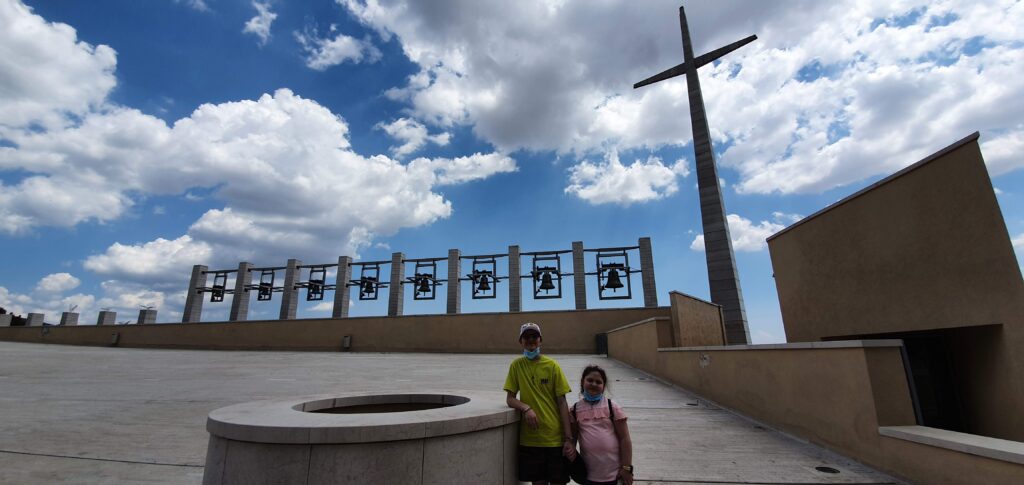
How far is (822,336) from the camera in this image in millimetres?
8250

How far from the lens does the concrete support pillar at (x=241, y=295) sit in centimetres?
3103

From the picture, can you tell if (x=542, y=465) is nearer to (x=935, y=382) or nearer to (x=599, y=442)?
(x=599, y=442)

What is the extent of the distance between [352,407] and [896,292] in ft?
25.5

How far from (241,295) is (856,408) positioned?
35.4 m

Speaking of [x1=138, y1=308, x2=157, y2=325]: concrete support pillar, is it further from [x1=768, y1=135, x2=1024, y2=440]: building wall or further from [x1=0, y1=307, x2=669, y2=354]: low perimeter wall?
[x1=768, y1=135, x2=1024, y2=440]: building wall

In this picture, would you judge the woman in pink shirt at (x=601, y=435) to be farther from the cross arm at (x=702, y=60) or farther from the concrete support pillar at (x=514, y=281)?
the concrete support pillar at (x=514, y=281)

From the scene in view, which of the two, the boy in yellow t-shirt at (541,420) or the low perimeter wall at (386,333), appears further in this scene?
the low perimeter wall at (386,333)

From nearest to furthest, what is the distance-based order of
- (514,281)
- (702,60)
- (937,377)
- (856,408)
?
(856,408), (937,377), (702,60), (514,281)

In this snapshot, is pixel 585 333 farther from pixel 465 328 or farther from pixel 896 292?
pixel 896 292

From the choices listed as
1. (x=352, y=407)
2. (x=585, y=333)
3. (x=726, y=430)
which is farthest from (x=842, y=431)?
(x=585, y=333)

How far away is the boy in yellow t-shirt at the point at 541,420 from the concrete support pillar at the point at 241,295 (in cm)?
3379

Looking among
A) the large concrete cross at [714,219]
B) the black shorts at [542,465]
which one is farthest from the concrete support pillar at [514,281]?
the black shorts at [542,465]

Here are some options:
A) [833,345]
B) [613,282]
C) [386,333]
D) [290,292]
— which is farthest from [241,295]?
[833,345]

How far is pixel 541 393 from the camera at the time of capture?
353 centimetres
